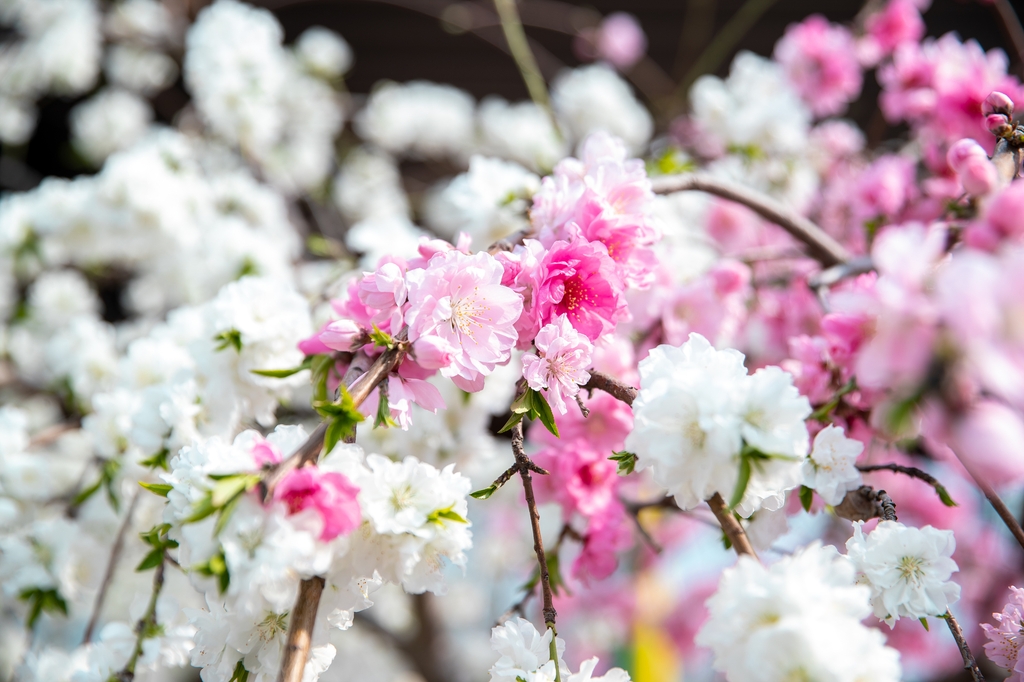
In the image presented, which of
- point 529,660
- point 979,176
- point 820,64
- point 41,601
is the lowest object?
point 41,601

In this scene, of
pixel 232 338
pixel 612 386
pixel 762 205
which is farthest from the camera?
pixel 762 205

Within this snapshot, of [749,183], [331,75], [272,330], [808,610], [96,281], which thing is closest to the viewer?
[808,610]

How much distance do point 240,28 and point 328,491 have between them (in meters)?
1.76

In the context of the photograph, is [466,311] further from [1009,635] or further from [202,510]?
[1009,635]

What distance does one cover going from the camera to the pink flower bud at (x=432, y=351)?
606 mm

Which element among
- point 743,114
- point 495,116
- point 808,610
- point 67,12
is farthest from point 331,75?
point 808,610

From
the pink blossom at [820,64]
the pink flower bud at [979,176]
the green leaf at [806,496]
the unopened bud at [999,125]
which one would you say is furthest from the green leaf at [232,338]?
the pink blossom at [820,64]

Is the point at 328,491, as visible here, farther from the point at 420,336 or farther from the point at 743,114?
the point at 743,114

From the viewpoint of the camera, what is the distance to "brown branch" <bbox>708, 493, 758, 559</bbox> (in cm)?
60

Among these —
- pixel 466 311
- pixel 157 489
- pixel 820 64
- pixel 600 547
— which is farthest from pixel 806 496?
pixel 820 64

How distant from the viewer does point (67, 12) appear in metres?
2.18

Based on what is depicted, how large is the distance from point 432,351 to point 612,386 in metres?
0.22

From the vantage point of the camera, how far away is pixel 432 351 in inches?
23.9

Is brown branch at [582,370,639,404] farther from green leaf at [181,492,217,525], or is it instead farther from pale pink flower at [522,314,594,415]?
green leaf at [181,492,217,525]
